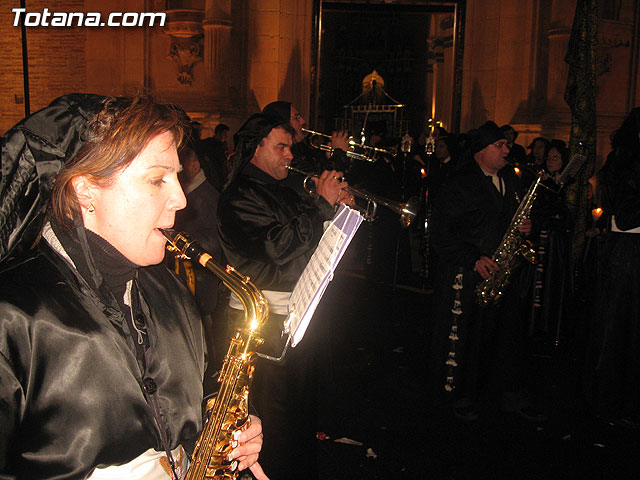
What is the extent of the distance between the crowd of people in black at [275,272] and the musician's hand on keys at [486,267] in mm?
11

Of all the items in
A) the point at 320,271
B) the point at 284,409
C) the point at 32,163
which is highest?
the point at 32,163

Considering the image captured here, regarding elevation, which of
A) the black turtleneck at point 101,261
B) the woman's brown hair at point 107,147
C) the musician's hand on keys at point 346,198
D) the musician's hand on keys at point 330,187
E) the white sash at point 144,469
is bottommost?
the white sash at point 144,469

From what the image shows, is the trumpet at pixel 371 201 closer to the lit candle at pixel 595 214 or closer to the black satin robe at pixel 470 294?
the black satin robe at pixel 470 294

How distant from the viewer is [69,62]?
14164 mm

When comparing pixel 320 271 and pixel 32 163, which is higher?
pixel 32 163

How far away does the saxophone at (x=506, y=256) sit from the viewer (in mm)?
4543

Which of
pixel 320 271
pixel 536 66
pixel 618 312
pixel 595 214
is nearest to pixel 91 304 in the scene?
pixel 320 271

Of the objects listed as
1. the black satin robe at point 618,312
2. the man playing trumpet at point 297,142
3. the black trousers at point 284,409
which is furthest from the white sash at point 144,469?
the black satin robe at point 618,312

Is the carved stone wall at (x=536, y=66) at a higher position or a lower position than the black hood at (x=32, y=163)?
higher

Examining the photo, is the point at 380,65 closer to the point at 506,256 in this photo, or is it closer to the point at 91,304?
the point at 506,256

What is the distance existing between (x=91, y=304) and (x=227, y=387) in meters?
0.67

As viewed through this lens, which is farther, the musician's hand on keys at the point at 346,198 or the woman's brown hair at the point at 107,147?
the musician's hand on keys at the point at 346,198

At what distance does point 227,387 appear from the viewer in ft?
6.71

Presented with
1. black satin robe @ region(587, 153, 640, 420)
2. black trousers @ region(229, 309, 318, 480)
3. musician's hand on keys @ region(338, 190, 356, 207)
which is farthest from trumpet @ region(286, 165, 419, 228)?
black satin robe @ region(587, 153, 640, 420)
